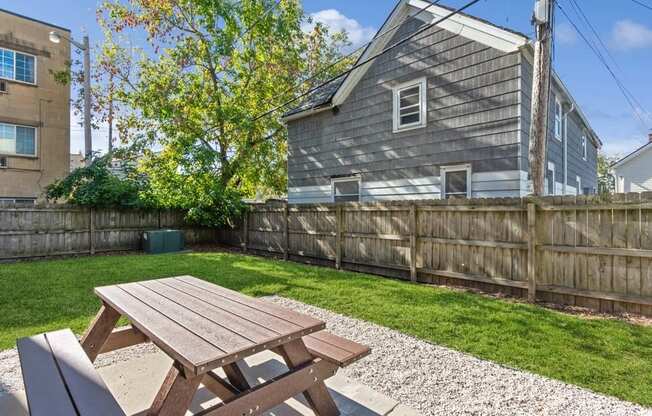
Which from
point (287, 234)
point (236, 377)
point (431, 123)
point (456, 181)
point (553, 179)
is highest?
point (431, 123)

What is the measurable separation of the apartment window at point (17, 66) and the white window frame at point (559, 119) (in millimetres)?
19470

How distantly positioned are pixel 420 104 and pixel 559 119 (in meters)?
4.84

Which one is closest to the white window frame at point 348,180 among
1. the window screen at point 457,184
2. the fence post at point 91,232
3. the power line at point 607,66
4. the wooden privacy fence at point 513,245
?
the wooden privacy fence at point 513,245

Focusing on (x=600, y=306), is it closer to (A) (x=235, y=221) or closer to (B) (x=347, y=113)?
(B) (x=347, y=113)

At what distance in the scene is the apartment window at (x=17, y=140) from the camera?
1383 centimetres

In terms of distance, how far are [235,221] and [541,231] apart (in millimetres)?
9378

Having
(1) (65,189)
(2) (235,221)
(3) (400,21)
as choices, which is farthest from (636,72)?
(1) (65,189)

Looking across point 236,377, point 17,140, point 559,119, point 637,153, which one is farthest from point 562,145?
point 17,140

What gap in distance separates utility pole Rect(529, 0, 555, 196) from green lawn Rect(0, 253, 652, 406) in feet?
7.64

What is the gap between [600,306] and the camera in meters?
4.94

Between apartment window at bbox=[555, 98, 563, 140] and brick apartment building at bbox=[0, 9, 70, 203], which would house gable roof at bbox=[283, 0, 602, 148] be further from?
brick apartment building at bbox=[0, 9, 70, 203]

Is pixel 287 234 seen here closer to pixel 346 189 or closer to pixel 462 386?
pixel 346 189

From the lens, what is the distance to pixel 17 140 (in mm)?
14125

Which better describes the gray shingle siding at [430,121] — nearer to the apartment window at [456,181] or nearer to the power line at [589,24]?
the apartment window at [456,181]
